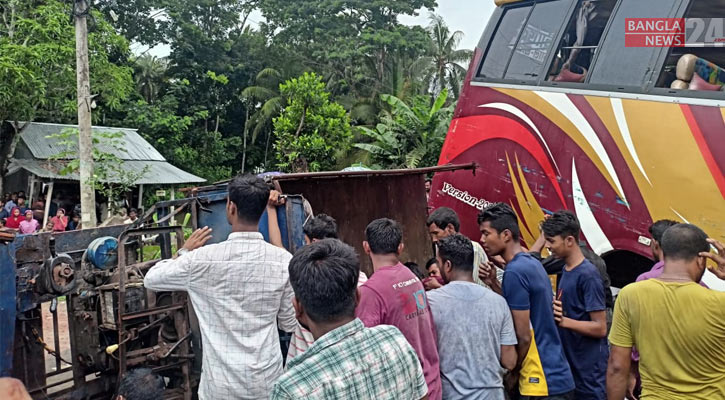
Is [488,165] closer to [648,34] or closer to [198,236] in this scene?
[648,34]

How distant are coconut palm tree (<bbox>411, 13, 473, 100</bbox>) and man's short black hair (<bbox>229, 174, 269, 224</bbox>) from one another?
2271 cm

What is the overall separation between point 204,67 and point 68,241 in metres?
21.6

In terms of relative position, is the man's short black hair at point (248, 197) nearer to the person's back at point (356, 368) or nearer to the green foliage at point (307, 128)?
the person's back at point (356, 368)

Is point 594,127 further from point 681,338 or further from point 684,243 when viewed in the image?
point 681,338

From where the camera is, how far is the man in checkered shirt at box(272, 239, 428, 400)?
165cm

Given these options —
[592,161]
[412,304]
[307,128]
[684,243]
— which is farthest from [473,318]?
[307,128]

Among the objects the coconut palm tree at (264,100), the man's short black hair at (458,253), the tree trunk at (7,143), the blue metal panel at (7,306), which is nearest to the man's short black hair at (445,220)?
the man's short black hair at (458,253)

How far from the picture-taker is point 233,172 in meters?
26.1

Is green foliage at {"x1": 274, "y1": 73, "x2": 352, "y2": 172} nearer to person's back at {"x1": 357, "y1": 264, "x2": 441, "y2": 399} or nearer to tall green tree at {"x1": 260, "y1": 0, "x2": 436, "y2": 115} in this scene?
tall green tree at {"x1": 260, "y1": 0, "x2": 436, "y2": 115}

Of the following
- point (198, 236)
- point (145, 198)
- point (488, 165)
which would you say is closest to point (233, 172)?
point (145, 198)

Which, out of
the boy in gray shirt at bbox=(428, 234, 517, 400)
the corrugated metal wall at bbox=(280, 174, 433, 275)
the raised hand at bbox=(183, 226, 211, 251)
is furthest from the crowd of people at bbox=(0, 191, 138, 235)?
the boy in gray shirt at bbox=(428, 234, 517, 400)

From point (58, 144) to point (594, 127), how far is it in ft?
48.7

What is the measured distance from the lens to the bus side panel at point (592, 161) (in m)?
4.23

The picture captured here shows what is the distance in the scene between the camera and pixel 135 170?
17.2 metres
